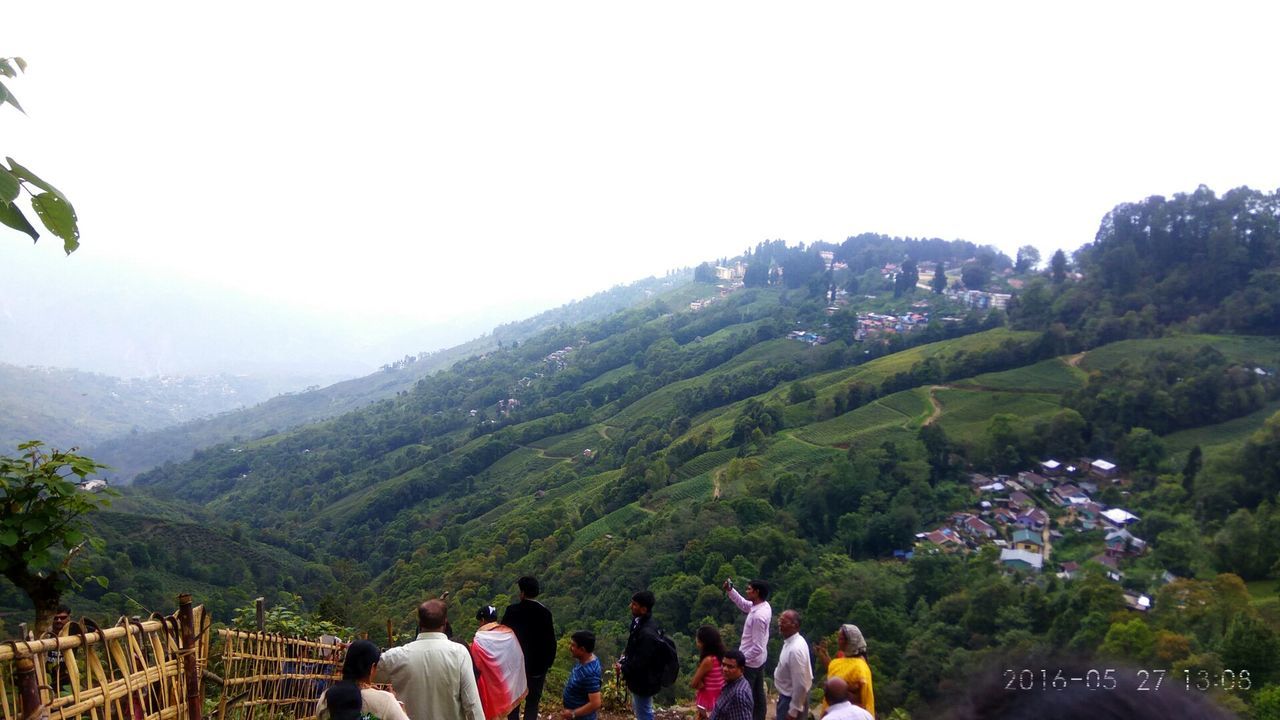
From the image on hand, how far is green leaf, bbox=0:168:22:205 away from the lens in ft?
3.83

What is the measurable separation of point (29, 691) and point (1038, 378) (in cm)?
4976

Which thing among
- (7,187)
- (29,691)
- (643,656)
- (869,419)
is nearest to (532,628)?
(643,656)

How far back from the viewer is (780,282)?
99062mm

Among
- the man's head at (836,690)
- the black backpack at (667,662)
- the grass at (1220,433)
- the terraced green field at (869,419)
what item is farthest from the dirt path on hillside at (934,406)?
the man's head at (836,690)

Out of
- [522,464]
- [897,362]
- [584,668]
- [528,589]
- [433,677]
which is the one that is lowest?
[522,464]

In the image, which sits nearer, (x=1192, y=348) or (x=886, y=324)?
(x=1192, y=348)

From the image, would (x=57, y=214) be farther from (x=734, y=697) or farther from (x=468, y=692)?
(x=734, y=697)

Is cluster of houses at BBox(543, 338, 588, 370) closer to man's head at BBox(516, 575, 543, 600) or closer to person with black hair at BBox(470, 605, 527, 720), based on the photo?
man's head at BBox(516, 575, 543, 600)

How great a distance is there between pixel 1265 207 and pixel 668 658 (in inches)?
2582

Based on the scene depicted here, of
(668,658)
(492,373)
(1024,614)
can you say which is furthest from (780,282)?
(668,658)

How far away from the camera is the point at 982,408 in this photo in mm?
40531

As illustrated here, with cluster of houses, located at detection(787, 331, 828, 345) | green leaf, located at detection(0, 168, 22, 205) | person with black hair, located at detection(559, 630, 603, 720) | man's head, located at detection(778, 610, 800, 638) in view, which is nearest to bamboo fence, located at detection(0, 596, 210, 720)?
green leaf, located at detection(0, 168, 22, 205)

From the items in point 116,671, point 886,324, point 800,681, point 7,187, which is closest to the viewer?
point 7,187

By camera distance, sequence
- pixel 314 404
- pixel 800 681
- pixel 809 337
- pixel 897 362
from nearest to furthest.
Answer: pixel 800 681 → pixel 897 362 → pixel 809 337 → pixel 314 404
